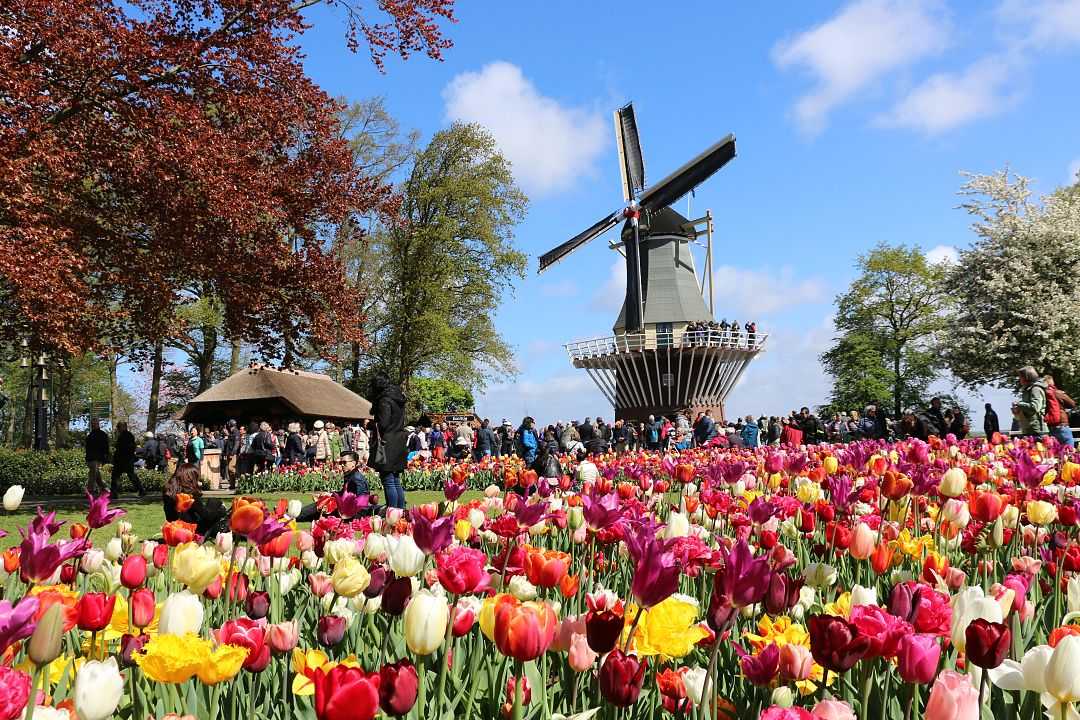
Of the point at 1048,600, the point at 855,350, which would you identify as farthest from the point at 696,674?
the point at 855,350

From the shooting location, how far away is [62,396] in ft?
96.3

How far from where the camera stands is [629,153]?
36.9 m

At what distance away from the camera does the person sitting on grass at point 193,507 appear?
6.69 m

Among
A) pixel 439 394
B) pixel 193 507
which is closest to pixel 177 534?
pixel 193 507

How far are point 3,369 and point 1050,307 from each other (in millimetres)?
45684

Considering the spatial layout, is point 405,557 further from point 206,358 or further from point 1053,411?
point 206,358

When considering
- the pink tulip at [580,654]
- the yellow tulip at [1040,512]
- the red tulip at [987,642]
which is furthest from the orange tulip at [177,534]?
the yellow tulip at [1040,512]

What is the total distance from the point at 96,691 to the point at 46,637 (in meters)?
0.13

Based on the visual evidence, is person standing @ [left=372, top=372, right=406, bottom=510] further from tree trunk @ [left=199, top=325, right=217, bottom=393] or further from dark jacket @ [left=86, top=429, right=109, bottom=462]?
tree trunk @ [left=199, top=325, right=217, bottom=393]

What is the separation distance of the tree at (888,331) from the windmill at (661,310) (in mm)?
9348

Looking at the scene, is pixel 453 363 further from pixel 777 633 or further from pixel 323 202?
pixel 777 633

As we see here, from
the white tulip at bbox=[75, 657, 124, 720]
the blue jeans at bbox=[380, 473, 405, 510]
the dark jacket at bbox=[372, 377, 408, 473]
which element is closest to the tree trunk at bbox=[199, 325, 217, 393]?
the dark jacket at bbox=[372, 377, 408, 473]

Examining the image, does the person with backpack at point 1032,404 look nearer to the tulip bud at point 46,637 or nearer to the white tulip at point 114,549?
the white tulip at point 114,549

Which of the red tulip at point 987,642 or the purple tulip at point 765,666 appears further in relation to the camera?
the purple tulip at point 765,666
